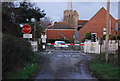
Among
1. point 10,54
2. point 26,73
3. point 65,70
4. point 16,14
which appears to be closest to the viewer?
point 10,54

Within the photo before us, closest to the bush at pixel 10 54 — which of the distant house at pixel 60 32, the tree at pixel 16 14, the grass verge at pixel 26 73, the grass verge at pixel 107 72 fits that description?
the grass verge at pixel 26 73

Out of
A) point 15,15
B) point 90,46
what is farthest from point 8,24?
point 90,46

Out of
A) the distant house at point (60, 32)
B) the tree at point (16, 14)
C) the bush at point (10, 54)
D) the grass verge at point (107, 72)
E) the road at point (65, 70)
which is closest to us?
the bush at point (10, 54)

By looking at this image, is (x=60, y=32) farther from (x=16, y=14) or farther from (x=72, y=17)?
(x=16, y=14)

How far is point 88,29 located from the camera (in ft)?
199

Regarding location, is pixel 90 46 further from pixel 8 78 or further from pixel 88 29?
pixel 88 29

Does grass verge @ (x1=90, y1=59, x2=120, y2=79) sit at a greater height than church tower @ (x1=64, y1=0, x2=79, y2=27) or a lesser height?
lesser

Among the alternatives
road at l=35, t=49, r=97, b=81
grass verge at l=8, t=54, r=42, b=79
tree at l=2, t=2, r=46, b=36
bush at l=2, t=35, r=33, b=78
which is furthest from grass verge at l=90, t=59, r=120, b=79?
tree at l=2, t=2, r=46, b=36

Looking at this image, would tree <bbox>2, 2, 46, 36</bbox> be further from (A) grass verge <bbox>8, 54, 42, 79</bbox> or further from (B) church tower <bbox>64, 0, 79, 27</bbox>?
(B) church tower <bbox>64, 0, 79, 27</bbox>

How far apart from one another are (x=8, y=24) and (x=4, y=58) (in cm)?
624

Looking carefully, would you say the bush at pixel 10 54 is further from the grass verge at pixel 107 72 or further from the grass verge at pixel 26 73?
the grass verge at pixel 107 72

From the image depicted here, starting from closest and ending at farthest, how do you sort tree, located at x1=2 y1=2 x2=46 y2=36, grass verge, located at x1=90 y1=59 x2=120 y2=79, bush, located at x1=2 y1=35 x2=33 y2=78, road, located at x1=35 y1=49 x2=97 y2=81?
bush, located at x1=2 y1=35 x2=33 y2=78 < grass verge, located at x1=90 y1=59 x2=120 y2=79 < road, located at x1=35 y1=49 x2=97 y2=81 < tree, located at x1=2 y1=2 x2=46 y2=36

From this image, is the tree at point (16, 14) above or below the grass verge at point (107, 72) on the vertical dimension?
above

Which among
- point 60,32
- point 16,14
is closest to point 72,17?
point 60,32
